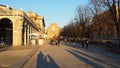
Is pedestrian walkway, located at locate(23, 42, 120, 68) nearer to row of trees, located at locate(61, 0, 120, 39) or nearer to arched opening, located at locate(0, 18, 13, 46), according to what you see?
row of trees, located at locate(61, 0, 120, 39)

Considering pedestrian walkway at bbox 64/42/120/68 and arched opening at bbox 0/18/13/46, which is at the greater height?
arched opening at bbox 0/18/13/46

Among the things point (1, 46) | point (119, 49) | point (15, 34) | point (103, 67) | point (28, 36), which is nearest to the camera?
point (103, 67)

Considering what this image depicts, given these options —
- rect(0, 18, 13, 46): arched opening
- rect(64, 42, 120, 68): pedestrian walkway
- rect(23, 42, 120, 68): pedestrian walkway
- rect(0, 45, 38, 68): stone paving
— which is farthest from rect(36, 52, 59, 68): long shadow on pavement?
rect(0, 18, 13, 46): arched opening

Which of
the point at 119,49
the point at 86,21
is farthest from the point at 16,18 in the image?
the point at 86,21

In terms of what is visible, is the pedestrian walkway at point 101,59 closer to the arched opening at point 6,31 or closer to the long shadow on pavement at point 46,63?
the long shadow on pavement at point 46,63

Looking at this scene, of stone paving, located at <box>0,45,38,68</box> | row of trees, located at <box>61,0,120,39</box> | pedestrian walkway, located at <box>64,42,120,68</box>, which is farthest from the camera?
row of trees, located at <box>61,0,120,39</box>

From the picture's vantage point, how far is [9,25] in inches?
2781

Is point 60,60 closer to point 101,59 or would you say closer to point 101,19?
point 101,59

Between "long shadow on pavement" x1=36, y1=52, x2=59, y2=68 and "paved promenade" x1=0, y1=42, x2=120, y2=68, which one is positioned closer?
"long shadow on pavement" x1=36, y1=52, x2=59, y2=68

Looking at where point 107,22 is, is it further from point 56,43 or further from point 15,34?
point 15,34

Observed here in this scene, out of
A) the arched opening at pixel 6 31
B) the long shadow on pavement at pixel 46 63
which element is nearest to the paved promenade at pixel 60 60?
the long shadow on pavement at pixel 46 63

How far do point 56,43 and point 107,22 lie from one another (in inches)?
542

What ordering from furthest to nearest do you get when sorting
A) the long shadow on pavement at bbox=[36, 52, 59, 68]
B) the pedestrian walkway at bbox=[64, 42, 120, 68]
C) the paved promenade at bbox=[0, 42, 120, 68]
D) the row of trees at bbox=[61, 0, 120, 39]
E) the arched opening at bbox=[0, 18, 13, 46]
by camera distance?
the arched opening at bbox=[0, 18, 13, 46] → the row of trees at bbox=[61, 0, 120, 39] → the paved promenade at bbox=[0, 42, 120, 68] → the pedestrian walkway at bbox=[64, 42, 120, 68] → the long shadow on pavement at bbox=[36, 52, 59, 68]

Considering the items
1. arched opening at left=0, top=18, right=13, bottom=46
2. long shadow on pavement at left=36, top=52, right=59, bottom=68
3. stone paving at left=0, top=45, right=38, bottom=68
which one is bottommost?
long shadow on pavement at left=36, top=52, right=59, bottom=68
